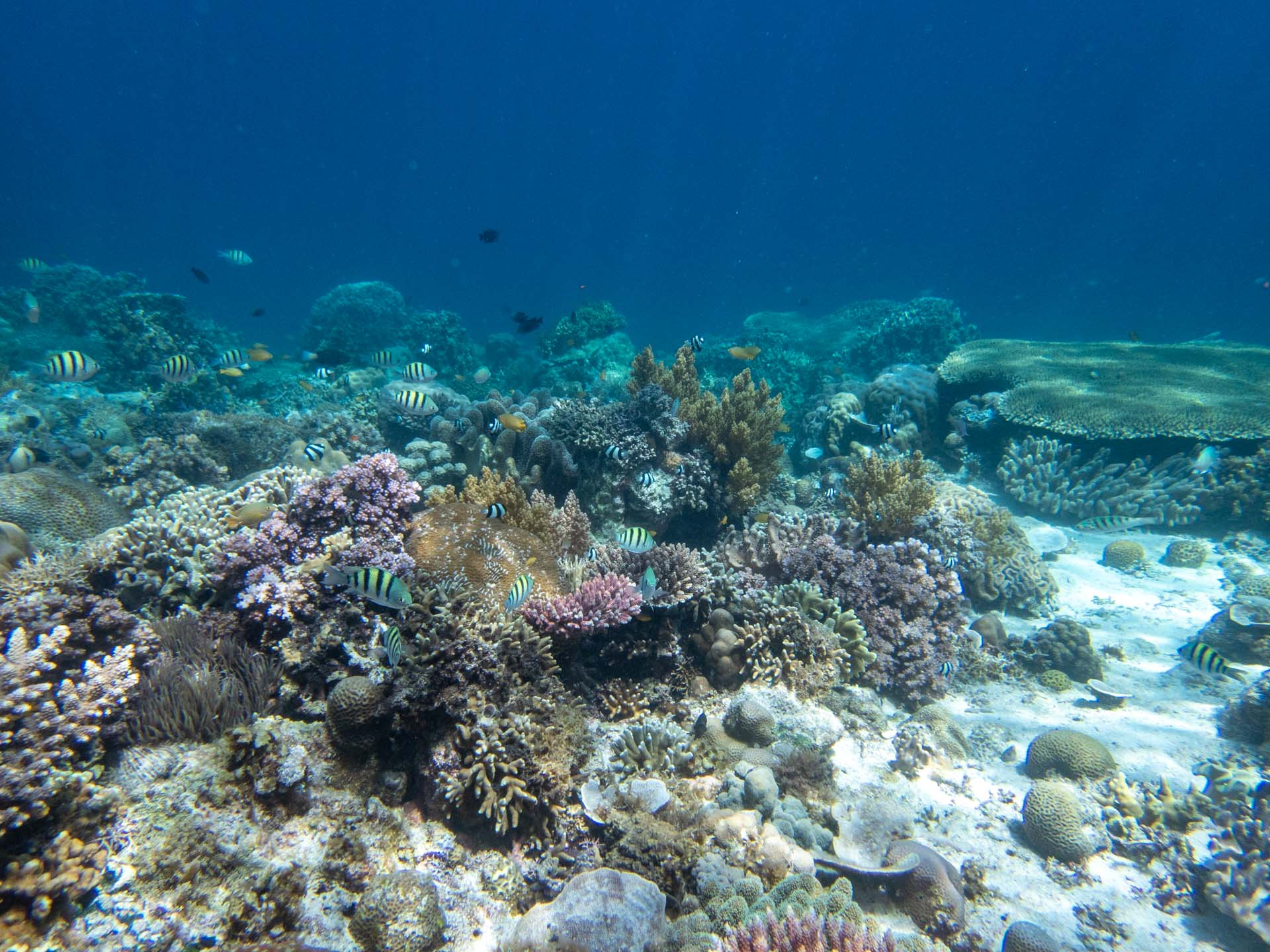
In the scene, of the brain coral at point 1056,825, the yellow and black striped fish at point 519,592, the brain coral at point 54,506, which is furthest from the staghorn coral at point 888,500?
the brain coral at point 54,506

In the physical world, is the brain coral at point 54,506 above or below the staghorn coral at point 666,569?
above

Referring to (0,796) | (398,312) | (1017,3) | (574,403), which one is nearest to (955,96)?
(1017,3)

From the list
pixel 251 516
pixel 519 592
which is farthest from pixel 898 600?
pixel 251 516

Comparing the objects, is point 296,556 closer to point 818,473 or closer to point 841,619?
point 841,619

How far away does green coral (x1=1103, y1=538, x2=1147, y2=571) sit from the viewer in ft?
27.2

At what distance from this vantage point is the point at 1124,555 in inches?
328

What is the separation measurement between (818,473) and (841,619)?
615 cm

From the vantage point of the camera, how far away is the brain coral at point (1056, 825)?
4.02m

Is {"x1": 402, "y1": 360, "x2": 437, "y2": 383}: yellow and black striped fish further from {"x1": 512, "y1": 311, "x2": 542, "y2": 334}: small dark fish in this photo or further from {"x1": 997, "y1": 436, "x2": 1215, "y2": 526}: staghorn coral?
{"x1": 997, "y1": 436, "x2": 1215, "y2": 526}: staghorn coral

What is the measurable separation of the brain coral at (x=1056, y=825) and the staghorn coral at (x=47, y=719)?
6287mm

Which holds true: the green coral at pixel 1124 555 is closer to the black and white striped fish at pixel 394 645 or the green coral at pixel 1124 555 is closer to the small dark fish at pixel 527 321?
the black and white striped fish at pixel 394 645

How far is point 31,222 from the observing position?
305 ft

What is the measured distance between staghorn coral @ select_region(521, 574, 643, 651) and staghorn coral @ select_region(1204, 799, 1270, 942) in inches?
179

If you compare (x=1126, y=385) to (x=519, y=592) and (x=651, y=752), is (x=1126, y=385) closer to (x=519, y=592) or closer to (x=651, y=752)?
(x=651, y=752)
